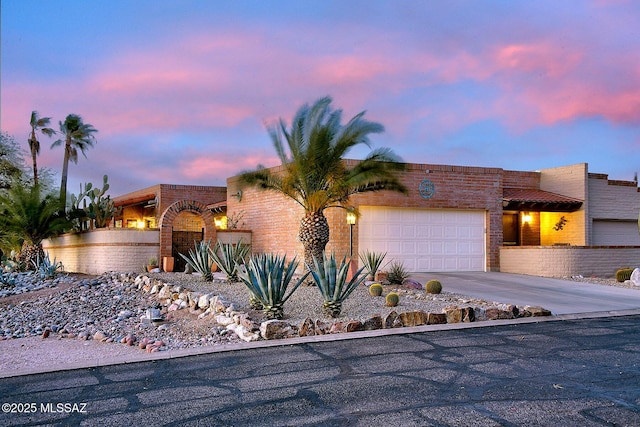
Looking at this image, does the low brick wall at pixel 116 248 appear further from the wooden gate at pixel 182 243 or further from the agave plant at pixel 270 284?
the agave plant at pixel 270 284

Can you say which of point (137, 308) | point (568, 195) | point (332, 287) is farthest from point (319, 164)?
point (568, 195)

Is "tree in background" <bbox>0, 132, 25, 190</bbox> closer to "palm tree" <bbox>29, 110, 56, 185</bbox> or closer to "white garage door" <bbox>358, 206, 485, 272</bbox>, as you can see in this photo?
"palm tree" <bbox>29, 110, 56, 185</bbox>

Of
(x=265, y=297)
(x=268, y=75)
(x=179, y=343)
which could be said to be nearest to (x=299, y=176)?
(x=268, y=75)

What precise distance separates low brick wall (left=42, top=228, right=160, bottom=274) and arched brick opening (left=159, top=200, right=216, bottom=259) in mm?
271

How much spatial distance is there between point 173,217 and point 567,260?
13.9m

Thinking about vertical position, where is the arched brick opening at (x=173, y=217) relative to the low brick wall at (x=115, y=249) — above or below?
above

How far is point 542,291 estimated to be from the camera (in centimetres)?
1379

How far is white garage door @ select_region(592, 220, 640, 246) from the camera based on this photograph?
22141 millimetres

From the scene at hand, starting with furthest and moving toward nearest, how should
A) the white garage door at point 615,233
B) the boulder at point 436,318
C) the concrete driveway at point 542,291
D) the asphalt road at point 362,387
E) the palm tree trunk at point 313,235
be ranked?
1. the white garage door at point 615,233
2. the palm tree trunk at point 313,235
3. the concrete driveway at point 542,291
4. the boulder at point 436,318
5. the asphalt road at point 362,387

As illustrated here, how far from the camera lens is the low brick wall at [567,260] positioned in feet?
60.5

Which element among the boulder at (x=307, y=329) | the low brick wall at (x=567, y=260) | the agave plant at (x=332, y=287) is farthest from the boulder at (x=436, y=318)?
the low brick wall at (x=567, y=260)

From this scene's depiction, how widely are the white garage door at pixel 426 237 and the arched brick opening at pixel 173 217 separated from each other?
17.7 ft

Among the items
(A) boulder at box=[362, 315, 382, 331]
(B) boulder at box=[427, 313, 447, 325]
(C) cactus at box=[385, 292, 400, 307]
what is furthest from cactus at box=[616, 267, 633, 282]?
(A) boulder at box=[362, 315, 382, 331]

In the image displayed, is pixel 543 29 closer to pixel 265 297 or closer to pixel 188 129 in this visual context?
pixel 265 297
